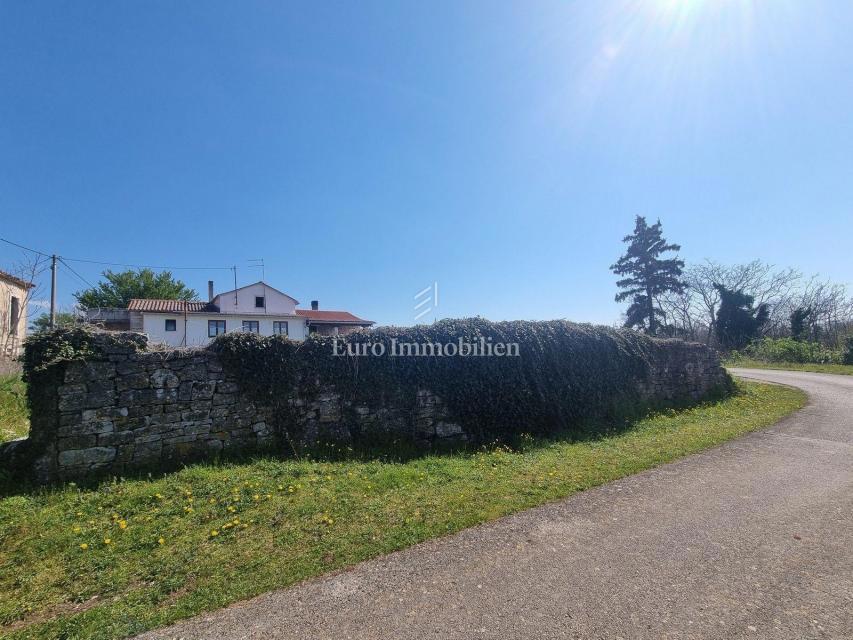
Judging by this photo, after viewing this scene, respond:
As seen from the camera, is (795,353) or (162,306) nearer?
(795,353)

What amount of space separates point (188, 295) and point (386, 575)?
47.5 m

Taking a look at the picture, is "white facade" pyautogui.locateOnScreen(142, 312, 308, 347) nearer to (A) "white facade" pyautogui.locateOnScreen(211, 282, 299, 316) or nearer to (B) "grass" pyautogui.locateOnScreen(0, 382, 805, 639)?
(A) "white facade" pyautogui.locateOnScreen(211, 282, 299, 316)

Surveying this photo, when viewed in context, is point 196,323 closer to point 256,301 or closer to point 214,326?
point 214,326

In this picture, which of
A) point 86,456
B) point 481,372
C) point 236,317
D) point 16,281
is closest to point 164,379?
point 86,456

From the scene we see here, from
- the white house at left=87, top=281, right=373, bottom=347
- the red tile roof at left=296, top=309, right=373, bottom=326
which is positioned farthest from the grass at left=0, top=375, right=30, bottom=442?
the red tile roof at left=296, top=309, right=373, bottom=326

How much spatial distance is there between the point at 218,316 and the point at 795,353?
40.2 meters

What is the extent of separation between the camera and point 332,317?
117 feet

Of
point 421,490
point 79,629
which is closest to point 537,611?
point 421,490

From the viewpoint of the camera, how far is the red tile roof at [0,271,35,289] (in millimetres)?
13000

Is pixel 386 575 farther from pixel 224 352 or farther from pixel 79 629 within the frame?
pixel 224 352

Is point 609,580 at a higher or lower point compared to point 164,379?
lower

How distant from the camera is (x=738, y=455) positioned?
16.8ft

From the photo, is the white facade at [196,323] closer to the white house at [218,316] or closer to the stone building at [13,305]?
the white house at [218,316]

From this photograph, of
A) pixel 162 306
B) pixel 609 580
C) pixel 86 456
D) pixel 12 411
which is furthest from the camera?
pixel 162 306
